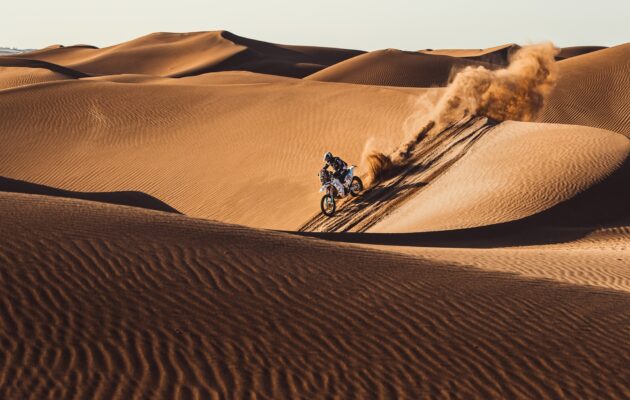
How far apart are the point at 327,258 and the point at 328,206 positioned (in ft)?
35.4

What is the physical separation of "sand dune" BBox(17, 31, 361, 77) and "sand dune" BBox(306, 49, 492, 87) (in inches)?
493

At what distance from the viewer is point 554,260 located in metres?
12.7

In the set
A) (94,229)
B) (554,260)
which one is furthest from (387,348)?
(554,260)

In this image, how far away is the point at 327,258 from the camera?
9.33 meters

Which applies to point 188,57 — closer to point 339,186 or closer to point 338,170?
point 338,170

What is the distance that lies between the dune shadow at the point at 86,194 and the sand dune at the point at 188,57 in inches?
2485

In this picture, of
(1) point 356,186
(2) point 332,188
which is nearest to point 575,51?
(1) point 356,186

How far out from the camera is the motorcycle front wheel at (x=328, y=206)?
65.4ft

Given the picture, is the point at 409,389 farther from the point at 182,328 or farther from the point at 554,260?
the point at 554,260

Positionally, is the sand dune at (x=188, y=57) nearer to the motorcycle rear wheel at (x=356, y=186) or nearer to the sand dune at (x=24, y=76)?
the sand dune at (x=24, y=76)

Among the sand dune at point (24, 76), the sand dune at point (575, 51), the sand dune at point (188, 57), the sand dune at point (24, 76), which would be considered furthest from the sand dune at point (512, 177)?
the sand dune at point (575, 51)

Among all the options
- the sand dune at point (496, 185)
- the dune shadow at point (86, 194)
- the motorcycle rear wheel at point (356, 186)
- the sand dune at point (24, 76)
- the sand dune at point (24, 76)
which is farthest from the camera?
the sand dune at point (24, 76)

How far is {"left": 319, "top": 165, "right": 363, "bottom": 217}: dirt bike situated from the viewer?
19672 mm

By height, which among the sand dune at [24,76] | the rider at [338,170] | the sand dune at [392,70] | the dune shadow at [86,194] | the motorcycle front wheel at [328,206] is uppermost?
the sand dune at [24,76]
